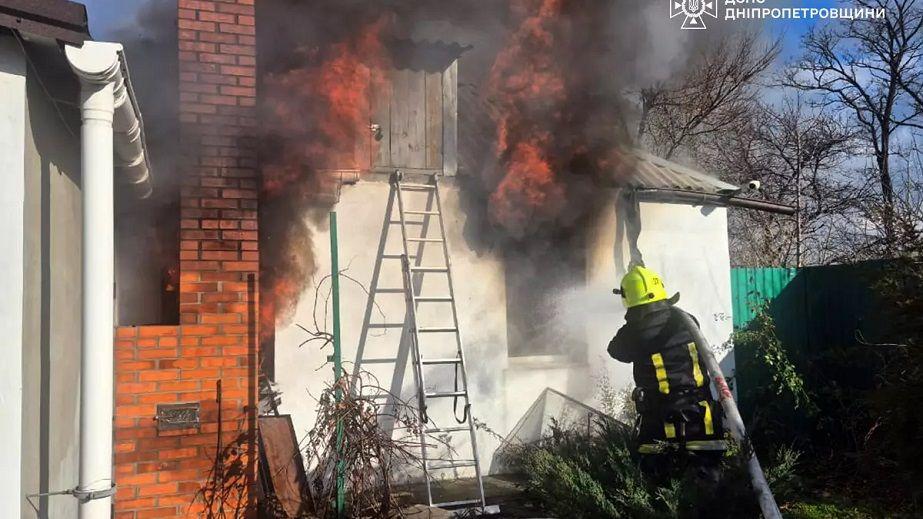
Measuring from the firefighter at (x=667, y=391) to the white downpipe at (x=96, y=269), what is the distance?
3451mm

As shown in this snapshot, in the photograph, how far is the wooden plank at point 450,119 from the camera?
7.42m

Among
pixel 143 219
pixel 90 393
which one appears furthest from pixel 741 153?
pixel 90 393

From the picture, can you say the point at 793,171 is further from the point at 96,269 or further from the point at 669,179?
the point at 96,269

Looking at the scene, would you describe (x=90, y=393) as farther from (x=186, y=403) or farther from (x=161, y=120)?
(x=161, y=120)

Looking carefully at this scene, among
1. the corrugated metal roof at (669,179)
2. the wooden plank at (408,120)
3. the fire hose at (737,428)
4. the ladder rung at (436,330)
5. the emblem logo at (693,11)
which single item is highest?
the emblem logo at (693,11)

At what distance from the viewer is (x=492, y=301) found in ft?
24.5

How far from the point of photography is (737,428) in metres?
4.43

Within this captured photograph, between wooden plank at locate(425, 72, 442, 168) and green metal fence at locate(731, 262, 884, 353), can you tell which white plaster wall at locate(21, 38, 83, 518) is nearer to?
wooden plank at locate(425, 72, 442, 168)

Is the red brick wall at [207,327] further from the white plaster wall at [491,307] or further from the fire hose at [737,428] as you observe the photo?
the fire hose at [737,428]

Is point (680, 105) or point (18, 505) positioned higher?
point (680, 105)

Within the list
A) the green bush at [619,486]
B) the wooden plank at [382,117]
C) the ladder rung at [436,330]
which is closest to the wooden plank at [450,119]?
the wooden plank at [382,117]

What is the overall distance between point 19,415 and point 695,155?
17415mm

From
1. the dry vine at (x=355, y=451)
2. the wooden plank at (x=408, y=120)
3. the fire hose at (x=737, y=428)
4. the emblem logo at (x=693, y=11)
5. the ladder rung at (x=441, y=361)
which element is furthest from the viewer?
the emblem logo at (x=693, y=11)

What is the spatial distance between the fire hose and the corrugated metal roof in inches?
134
